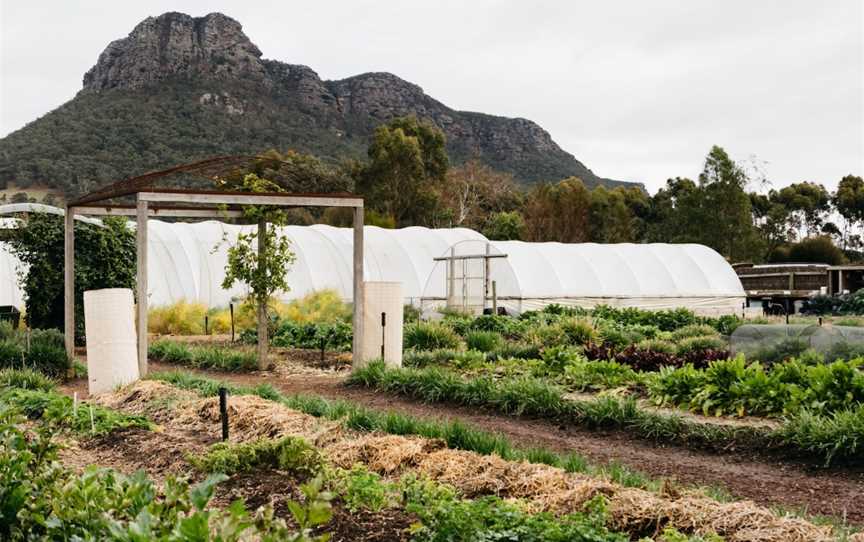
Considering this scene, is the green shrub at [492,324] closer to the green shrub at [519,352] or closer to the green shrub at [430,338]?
the green shrub at [430,338]

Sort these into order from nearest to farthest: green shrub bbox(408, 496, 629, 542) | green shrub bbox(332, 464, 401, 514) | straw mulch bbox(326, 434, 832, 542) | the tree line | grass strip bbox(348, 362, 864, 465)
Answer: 1. green shrub bbox(408, 496, 629, 542)
2. straw mulch bbox(326, 434, 832, 542)
3. green shrub bbox(332, 464, 401, 514)
4. grass strip bbox(348, 362, 864, 465)
5. the tree line

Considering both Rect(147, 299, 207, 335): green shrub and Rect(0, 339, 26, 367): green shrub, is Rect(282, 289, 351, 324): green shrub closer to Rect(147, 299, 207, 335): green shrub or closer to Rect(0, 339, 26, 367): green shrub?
Rect(147, 299, 207, 335): green shrub

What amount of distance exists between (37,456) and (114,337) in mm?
7323

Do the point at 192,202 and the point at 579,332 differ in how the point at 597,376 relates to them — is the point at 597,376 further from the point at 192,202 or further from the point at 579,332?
the point at 192,202

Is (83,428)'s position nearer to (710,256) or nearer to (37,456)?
(37,456)

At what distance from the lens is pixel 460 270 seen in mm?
27016

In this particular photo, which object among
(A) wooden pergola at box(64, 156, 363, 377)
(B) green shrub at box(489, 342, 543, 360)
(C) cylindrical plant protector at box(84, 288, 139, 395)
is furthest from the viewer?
(B) green shrub at box(489, 342, 543, 360)

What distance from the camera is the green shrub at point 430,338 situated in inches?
577

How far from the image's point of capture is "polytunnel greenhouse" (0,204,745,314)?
80.2ft

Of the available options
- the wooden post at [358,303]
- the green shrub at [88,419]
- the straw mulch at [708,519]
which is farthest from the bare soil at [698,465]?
the green shrub at [88,419]

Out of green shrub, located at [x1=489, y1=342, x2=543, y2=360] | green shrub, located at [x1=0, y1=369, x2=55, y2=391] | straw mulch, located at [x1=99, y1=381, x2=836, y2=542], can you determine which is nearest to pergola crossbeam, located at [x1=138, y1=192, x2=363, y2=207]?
green shrub, located at [x1=0, y1=369, x2=55, y2=391]

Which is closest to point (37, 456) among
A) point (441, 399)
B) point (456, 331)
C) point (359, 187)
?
point (441, 399)

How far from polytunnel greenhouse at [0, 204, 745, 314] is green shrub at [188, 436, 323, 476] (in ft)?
57.4

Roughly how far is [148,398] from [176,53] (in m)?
54.5
